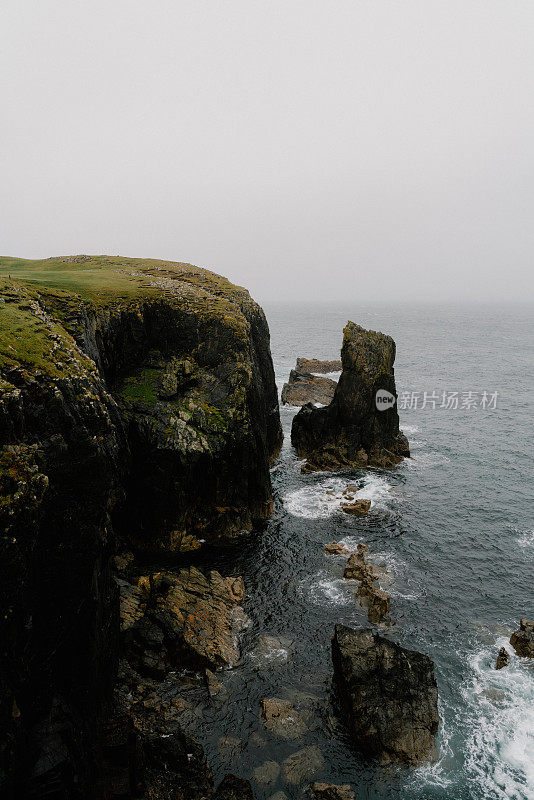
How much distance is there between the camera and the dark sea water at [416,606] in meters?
17.5

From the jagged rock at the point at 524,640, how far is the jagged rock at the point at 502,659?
3.27 feet

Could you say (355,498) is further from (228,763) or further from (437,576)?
(228,763)

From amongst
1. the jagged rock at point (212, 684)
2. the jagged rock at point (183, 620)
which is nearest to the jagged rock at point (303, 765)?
the jagged rock at point (212, 684)

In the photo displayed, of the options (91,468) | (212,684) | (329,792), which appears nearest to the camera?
(329,792)

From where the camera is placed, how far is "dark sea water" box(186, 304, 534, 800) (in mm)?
17531

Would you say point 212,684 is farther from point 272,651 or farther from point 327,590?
point 327,590

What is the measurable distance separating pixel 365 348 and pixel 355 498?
53.3ft

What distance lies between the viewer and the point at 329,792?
16031 millimetres

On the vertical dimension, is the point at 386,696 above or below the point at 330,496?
below

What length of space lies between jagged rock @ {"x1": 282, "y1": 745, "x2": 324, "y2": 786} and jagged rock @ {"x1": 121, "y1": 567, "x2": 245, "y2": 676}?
5.13 meters

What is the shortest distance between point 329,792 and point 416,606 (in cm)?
1204

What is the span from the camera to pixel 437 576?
1147 inches

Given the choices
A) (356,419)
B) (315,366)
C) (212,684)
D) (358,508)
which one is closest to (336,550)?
(358,508)

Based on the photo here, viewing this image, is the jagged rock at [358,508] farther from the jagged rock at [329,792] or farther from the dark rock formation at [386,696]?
the jagged rock at [329,792]
